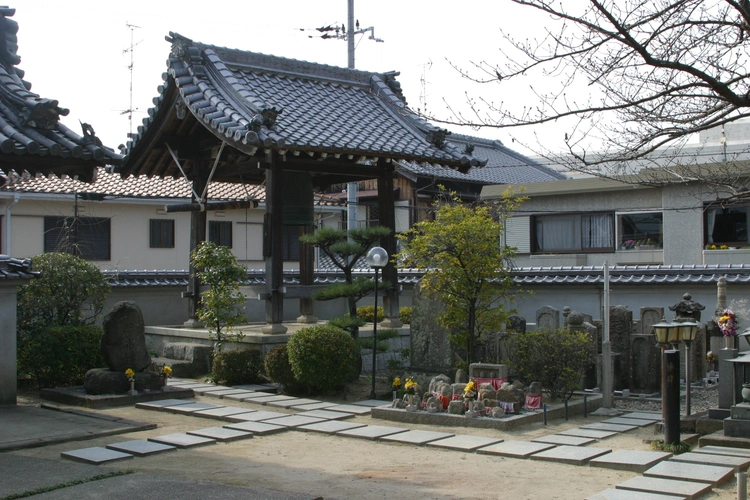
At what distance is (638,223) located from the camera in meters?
25.0

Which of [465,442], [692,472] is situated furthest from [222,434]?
[692,472]

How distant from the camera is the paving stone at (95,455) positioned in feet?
28.3

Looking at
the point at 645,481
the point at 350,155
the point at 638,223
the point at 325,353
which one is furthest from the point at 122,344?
the point at 638,223

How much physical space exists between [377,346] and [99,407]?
5047 millimetres

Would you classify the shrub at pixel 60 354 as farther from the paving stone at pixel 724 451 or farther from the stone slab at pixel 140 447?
the paving stone at pixel 724 451

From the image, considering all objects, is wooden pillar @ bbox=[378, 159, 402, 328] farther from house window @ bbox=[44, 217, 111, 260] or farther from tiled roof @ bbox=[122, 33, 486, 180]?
house window @ bbox=[44, 217, 111, 260]

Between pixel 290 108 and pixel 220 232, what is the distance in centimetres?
1517

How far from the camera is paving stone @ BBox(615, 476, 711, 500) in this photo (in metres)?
7.17

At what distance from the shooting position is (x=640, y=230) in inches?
983

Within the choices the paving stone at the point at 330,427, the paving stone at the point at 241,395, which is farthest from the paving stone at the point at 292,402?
the paving stone at the point at 330,427

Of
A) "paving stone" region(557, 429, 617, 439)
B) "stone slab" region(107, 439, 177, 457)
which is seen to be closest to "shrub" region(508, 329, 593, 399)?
"paving stone" region(557, 429, 617, 439)

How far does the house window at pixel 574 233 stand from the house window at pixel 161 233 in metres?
13.6

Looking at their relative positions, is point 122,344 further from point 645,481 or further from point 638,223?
point 638,223

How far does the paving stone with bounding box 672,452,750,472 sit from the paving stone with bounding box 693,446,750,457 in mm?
135
